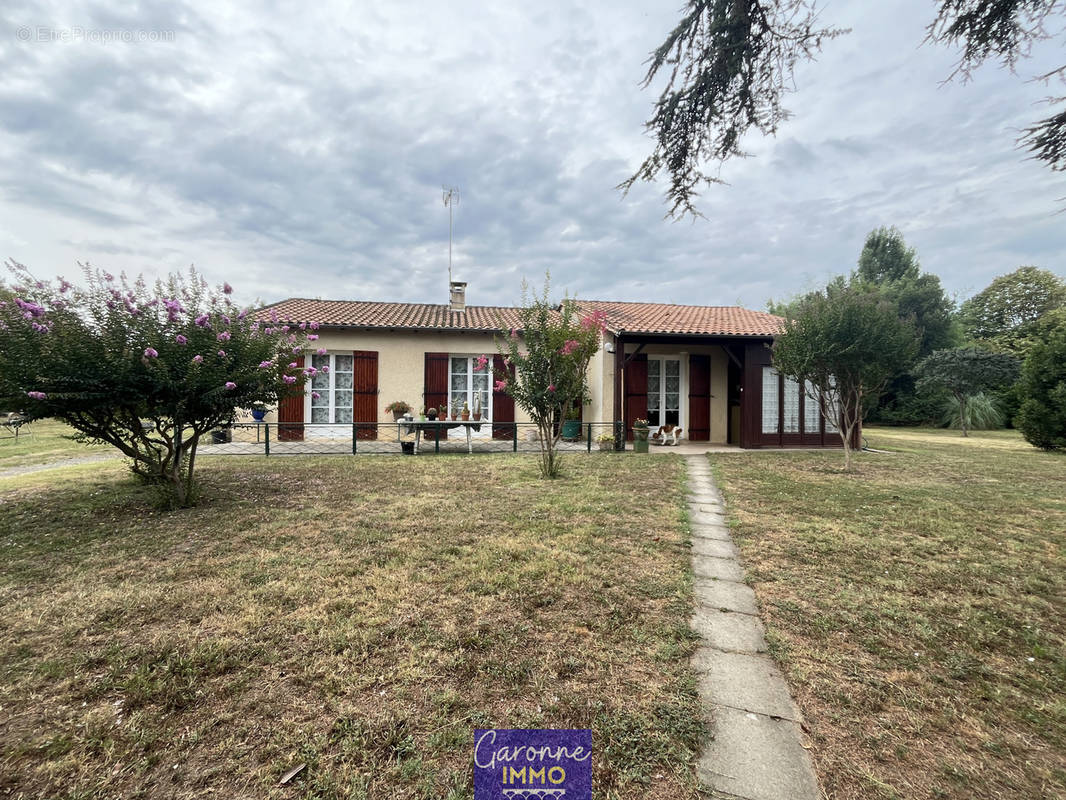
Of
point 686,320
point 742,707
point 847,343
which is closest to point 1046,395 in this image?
point 847,343

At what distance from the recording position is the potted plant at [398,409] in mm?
11008

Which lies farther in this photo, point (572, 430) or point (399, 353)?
point (572, 430)

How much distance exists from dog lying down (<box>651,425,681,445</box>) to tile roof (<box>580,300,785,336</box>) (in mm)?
2825

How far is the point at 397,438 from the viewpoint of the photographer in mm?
11203

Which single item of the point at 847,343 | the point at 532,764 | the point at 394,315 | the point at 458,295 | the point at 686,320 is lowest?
the point at 532,764

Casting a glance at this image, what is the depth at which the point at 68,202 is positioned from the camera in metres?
8.24

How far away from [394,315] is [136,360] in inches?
327

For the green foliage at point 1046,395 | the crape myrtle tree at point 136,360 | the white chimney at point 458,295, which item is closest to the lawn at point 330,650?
the crape myrtle tree at point 136,360

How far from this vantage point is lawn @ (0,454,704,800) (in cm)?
159

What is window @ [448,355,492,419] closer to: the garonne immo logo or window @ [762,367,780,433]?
window @ [762,367,780,433]

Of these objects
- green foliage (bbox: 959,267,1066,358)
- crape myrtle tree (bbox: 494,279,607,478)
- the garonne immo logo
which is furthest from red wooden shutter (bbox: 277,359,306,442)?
green foliage (bbox: 959,267,1066,358)

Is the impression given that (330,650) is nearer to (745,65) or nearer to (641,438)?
(745,65)

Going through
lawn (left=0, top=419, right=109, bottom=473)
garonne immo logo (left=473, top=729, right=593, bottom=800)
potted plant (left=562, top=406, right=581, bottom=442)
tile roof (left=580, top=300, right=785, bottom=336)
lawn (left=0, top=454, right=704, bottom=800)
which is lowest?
garonne immo logo (left=473, top=729, right=593, bottom=800)

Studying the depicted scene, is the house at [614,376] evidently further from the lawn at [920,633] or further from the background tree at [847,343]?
the lawn at [920,633]
